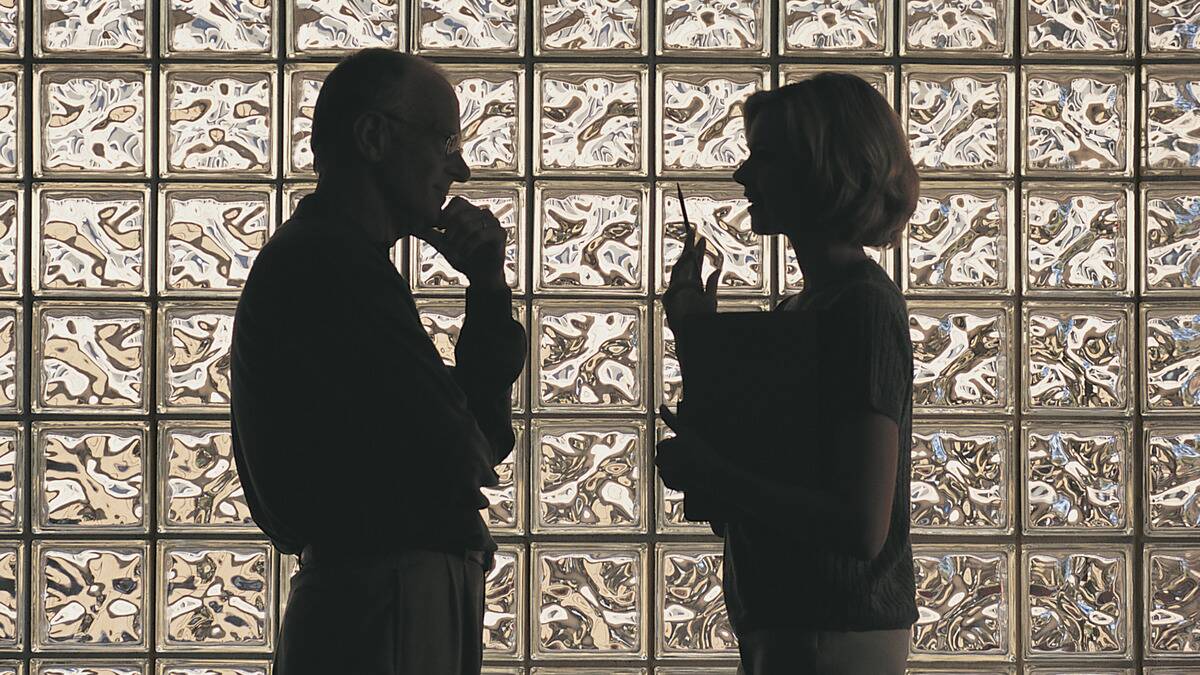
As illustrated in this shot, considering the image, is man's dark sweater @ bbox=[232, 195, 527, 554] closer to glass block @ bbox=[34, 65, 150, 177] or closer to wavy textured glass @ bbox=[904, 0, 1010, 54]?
glass block @ bbox=[34, 65, 150, 177]

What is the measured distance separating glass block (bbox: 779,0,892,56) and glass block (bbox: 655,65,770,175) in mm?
102

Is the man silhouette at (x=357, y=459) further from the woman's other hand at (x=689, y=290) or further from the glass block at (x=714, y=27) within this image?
the glass block at (x=714, y=27)

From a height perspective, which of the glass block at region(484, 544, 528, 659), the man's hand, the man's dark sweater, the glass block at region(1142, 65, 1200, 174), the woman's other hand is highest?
the glass block at region(1142, 65, 1200, 174)

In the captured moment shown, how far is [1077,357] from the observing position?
91.5 inches

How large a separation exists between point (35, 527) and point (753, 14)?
155cm

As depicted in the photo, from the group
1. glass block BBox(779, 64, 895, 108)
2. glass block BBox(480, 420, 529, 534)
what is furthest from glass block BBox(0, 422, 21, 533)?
glass block BBox(779, 64, 895, 108)

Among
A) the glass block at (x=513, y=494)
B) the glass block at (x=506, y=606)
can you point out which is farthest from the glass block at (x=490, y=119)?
the glass block at (x=506, y=606)

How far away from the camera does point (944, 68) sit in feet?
7.69

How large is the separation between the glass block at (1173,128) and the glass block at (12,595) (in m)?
2.10

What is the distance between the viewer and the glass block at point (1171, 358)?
91.4 inches

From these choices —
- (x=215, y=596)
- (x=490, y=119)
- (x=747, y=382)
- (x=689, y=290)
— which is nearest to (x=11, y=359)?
A: (x=215, y=596)

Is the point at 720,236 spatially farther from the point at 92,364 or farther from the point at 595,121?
the point at 92,364

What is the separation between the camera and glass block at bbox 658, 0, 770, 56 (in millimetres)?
2332

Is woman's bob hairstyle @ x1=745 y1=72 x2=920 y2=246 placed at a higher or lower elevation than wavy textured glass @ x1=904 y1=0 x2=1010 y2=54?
lower
